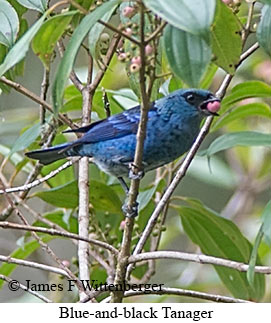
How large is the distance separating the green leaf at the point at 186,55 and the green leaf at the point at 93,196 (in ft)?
4.31

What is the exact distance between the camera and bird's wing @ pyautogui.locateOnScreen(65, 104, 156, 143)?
258 centimetres

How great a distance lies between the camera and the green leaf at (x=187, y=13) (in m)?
1.33

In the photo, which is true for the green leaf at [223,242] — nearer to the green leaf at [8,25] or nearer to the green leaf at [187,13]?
the green leaf at [8,25]

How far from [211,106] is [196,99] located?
19cm

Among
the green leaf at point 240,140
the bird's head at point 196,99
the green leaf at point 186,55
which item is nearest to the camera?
the green leaf at point 186,55

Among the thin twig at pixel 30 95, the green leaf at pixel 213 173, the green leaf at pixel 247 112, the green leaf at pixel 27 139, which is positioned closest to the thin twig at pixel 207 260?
the thin twig at pixel 30 95

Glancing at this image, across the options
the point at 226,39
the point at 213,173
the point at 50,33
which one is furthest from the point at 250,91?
the point at 213,173

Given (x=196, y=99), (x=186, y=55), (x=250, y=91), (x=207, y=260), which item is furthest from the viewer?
(x=250, y=91)

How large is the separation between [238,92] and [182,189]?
3.64 m

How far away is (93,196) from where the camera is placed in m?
2.75

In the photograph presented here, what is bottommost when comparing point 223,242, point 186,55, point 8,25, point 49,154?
point 223,242

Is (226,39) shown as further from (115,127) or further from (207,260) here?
(115,127)
